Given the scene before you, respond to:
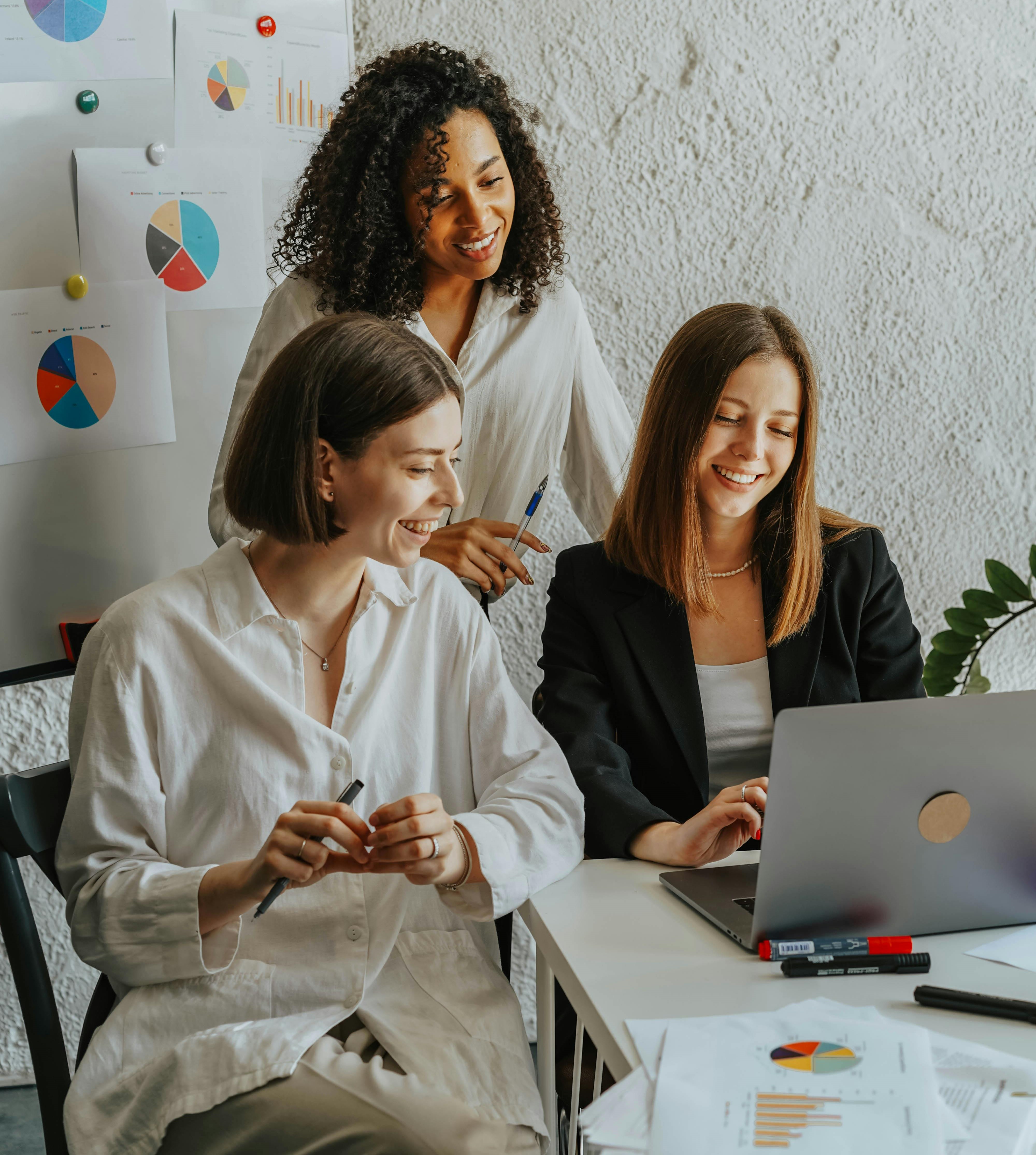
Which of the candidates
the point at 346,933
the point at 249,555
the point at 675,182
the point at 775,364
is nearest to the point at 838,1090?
the point at 346,933

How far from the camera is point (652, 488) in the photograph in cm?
150

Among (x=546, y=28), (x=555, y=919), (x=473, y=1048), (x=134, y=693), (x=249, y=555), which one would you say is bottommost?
(x=473, y=1048)

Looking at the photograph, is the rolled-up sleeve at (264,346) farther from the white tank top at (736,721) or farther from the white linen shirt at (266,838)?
the white tank top at (736,721)

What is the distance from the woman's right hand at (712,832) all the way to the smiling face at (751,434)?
456mm

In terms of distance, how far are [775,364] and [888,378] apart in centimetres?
90

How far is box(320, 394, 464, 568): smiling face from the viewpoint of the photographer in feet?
3.88

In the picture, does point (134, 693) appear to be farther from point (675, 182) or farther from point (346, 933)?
point (675, 182)

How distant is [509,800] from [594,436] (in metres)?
0.81

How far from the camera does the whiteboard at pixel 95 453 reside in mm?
1630

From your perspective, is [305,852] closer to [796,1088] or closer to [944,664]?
[796,1088]

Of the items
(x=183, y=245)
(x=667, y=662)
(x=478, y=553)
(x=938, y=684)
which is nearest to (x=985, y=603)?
(x=938, y=684)

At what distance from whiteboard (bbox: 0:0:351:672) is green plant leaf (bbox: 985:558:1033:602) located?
139 cm

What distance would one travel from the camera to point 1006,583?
201 centimetres

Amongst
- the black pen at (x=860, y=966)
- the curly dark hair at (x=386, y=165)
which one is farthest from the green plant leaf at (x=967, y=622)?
the black pen at (x=860, y=966)
